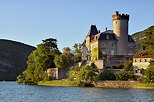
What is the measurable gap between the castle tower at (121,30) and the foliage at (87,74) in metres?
16.9

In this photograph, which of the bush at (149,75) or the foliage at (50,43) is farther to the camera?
the foliage at (50,43)

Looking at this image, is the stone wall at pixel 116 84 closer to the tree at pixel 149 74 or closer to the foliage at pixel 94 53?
the tree at pixel 149 74

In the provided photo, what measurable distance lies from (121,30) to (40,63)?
22.9 m

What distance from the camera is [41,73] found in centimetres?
9788

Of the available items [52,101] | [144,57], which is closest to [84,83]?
[144,57]

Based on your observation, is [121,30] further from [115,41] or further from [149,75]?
[149,75]

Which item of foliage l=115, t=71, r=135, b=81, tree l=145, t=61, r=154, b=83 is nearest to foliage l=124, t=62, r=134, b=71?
foliage l=115, t=71, r=135, b=81

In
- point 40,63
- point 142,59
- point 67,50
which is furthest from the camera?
point 67,50

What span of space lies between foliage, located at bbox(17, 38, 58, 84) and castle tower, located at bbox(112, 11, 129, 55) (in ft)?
57.5

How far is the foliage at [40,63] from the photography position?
321ft

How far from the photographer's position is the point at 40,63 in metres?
98.4

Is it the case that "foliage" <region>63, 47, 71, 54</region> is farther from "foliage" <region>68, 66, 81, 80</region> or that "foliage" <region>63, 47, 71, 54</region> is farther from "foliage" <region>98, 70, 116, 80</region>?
"foliage" <region>98, 70, 116, 80</region>

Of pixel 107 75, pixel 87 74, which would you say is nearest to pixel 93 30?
pixel 107 75

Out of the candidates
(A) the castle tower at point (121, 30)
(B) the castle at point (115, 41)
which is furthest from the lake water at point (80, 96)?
(A) the castle tower at point (121, 30)
